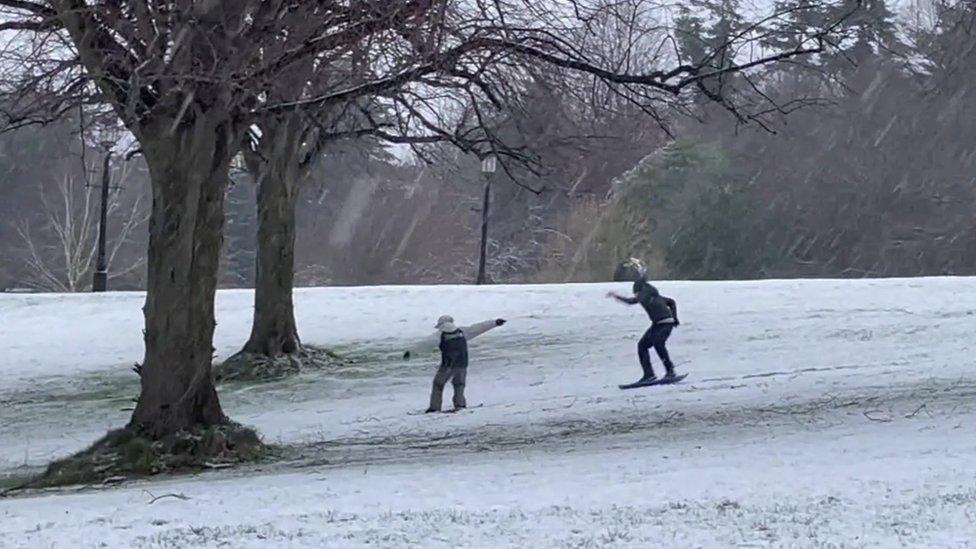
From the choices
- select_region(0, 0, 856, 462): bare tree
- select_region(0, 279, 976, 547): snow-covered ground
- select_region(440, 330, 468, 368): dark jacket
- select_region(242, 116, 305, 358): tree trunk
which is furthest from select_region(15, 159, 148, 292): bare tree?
select_region(0, 0, 856, 462): bare tree

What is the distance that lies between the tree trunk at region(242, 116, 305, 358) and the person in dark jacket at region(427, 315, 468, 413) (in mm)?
4894

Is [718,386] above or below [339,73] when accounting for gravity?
below

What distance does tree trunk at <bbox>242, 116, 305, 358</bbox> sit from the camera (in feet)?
60.1

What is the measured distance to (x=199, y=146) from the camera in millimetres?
11242

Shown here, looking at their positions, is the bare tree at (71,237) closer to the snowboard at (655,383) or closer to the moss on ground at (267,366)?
the moss on ground at (267,366)

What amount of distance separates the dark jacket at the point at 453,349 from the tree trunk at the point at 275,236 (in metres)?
5.08

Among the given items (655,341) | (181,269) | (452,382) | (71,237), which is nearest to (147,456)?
(181,269)

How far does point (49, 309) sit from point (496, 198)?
25539mm

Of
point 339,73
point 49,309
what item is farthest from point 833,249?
point 339,73

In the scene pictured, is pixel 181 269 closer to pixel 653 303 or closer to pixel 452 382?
pixel 452 382

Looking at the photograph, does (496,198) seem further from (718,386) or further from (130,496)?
(130,496)

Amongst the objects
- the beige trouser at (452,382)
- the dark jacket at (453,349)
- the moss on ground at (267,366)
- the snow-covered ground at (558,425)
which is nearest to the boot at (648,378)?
the snow-covered ground at (558,425)

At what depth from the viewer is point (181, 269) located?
1141 centimetres

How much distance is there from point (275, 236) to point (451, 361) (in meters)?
5.23
